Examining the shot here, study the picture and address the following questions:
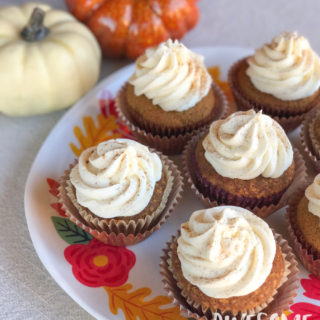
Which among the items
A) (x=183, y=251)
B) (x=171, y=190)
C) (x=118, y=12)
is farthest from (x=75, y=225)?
(x=118, y=12)

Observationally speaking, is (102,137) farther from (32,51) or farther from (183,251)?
(183,251)

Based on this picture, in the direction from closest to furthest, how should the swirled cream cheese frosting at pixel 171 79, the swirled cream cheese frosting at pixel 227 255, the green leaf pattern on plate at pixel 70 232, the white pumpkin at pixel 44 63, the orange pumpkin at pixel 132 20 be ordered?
the swirled cream cheese frosting at pixel 227 255, the green leaf pattern on plate at pixel 70 232, the swirled cream cheese frosting at pixel 171 79, the white pumpkin at pixel 44 63, the orange pumpkin at pixel 132 20

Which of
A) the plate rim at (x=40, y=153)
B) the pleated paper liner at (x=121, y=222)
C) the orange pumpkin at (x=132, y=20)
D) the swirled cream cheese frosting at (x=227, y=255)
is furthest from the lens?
the orange pumpkin at (x=132, y=20)

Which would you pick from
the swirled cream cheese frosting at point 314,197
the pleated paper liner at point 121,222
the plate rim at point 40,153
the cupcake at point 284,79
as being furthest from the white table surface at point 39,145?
the swirled cream cheese frosting at point 314,197

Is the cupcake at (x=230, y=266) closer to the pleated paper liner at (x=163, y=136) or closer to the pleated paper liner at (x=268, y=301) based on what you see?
the pleated paper liner at (x=268, y=301)

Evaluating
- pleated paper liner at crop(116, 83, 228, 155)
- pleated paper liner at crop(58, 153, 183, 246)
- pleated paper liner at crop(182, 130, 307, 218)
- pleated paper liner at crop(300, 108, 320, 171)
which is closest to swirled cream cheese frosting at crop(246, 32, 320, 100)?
pleated paper liner at crop(300, 108, 320, 171)

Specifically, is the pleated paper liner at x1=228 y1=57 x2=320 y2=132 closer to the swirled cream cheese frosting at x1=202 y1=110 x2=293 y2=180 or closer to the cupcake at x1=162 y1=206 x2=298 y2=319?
the swirled cream cheese frosting at x1=202 y1=110 x2=293 y2=180
